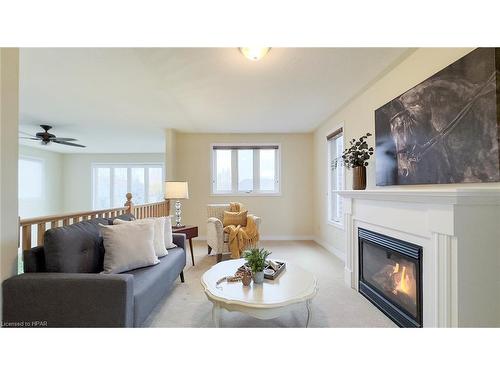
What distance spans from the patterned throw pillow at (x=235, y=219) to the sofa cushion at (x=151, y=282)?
Answer: 141 cm

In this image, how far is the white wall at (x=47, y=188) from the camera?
6156 mm

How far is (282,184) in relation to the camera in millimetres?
4988

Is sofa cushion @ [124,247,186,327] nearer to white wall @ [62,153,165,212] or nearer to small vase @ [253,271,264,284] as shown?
small vase @ [253,271,264,284]

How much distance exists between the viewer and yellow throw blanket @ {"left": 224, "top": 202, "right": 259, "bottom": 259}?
132 inches

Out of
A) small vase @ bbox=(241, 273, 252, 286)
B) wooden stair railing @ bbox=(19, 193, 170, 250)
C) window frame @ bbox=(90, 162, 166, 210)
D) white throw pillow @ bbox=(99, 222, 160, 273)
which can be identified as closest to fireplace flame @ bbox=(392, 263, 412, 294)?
small vase @ bbox=(241, 273, 252, 286)

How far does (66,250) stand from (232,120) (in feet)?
10.6

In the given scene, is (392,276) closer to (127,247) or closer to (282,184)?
(127,247)

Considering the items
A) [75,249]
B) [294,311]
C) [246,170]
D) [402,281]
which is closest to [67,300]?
[75,249]

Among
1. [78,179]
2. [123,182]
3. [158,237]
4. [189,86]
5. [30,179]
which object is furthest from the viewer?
[123,182]

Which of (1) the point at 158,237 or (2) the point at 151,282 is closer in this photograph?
(2) the point at 151,282

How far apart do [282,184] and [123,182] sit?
5509mm

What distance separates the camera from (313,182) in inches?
195
